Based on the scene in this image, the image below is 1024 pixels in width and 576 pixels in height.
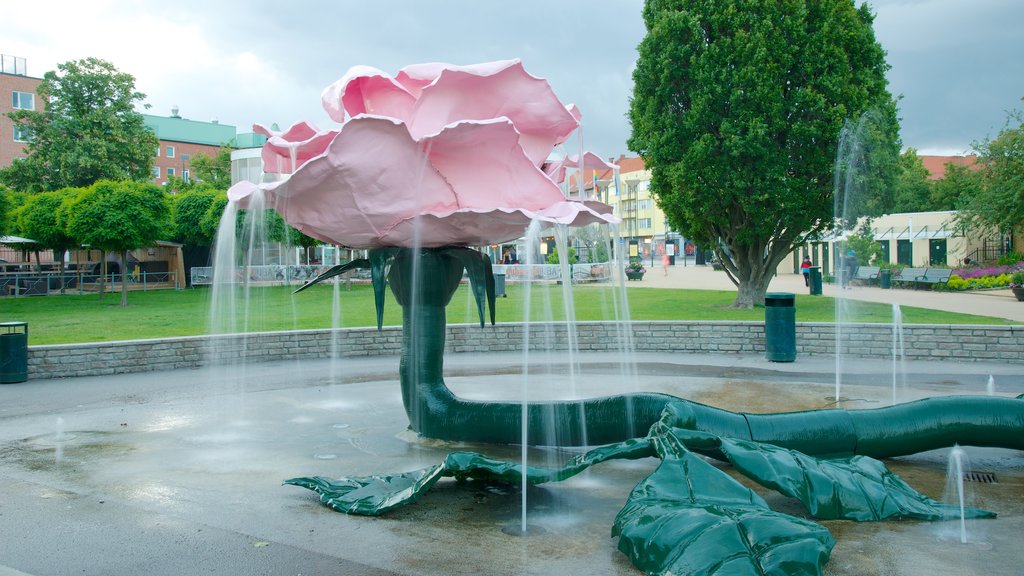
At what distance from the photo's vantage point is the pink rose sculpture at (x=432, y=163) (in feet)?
21.8

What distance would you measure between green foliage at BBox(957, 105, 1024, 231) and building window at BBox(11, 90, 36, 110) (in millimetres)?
64443

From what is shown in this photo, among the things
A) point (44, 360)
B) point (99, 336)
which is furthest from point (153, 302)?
point (44, 360)

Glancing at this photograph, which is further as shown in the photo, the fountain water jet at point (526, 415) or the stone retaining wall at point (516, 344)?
the stone retaining wall at point (516, 344)

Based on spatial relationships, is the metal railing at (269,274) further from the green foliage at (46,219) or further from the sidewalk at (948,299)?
the sidewalk at (948,299)

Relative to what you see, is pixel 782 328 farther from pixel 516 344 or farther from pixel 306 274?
pixel 306 274

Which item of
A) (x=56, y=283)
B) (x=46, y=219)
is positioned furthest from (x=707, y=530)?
(x=56, y=283)

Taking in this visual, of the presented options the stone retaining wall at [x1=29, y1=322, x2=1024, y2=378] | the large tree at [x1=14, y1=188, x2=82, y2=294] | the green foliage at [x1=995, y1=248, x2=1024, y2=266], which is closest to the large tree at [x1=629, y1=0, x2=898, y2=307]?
the stone retaining wall at [x1=29, y1=322, x2=1024, y2=378]

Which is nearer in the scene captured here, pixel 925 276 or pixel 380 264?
pixel 380 264

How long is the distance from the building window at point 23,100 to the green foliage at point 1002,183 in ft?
211

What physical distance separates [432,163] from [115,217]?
24770 mm

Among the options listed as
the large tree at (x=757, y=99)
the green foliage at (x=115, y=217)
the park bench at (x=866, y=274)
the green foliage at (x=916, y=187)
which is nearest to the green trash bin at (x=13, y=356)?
the large tree at (x=757, y=99)

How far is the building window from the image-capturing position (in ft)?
200

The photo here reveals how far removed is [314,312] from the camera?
24.2 meters

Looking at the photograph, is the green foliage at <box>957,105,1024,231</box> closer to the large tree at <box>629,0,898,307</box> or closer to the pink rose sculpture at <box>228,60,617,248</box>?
the large tree at <box>629,0,898,307</box>
